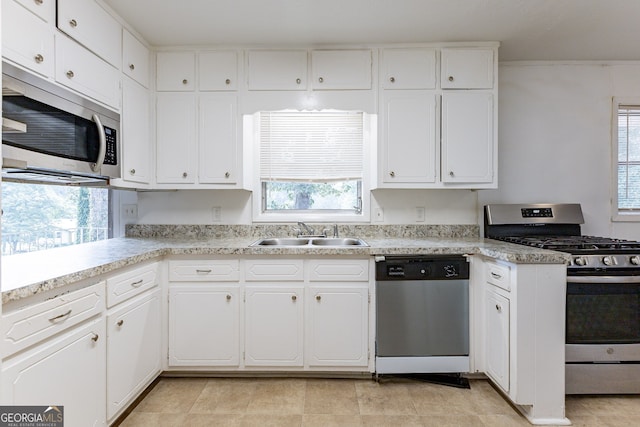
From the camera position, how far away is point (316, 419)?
6.65ft

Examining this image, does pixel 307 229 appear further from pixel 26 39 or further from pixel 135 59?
pixel 26 39

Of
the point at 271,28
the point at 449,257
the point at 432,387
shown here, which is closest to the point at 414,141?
the point at 449,257

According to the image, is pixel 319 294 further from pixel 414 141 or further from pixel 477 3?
pixel 477 3

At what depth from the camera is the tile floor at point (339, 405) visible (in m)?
2.01

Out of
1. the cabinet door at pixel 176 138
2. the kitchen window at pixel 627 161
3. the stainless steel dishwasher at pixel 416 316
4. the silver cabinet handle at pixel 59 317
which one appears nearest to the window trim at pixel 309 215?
the cabinet door at pixel 176 138

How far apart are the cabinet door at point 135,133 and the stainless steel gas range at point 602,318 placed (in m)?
2.68

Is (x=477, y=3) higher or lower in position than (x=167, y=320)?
higher

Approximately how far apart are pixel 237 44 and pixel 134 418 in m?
2.51

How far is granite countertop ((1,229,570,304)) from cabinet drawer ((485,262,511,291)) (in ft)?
0.24

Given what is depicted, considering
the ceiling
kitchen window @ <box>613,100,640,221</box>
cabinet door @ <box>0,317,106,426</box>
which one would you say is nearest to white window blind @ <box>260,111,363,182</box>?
the ceiling

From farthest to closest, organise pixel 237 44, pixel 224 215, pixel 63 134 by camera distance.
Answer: pixel 224 215 < pixel 237 44 < pixel 63 134

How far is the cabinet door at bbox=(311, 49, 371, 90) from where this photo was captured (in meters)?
2.69

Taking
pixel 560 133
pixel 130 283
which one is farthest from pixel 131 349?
pixel 560 133

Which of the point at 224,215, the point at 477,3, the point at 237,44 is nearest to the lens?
the point at 477,3
